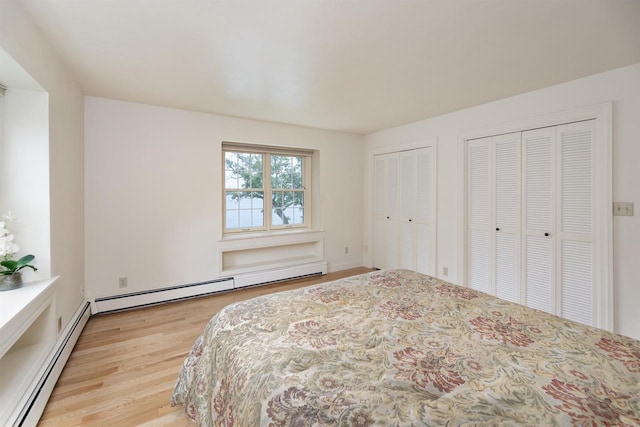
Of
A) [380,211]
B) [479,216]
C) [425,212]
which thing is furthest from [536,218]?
[380,211]

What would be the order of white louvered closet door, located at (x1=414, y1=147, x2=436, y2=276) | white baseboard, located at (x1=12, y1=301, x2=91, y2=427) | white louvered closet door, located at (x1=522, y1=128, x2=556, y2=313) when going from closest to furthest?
white baseboard, located at (x1=12, y1=301, x2=91, y2=427) < white louvered closet door, located at (x1=522, y1=128, x2=556, y2=313) < white louvered closet door, located at (x1=414, y1=147, x2=436, y2=276)

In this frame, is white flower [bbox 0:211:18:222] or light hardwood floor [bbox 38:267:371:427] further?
white flower [bbox 0:211:18:222]

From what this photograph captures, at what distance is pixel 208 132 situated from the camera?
3523mm

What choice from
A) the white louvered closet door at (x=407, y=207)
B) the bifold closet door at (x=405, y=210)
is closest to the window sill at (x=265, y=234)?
the bifold closet door at (x=405, y=210)

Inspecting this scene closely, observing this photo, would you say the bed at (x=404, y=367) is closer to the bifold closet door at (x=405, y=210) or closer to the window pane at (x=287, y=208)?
the bifold closet door at (x=405, y=210)

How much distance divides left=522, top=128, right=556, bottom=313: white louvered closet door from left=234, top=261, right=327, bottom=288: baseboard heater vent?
8.81ft

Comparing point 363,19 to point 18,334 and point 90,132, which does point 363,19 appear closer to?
point 18,334

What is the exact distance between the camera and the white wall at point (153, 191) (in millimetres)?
2963

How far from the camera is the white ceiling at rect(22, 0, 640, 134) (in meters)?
1.56

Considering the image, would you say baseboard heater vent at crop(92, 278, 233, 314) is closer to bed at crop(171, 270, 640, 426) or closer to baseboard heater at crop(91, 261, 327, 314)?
baseboard heater at crop(91, 261, 327, 314)

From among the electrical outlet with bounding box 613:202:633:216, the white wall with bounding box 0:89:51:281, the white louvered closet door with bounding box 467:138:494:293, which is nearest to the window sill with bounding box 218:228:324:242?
the white wall with bounding box 0:89:51:281

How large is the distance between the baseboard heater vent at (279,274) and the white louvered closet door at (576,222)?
2.95 m

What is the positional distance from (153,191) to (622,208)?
15.2 feet

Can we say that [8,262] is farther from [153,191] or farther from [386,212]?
[386,212]
